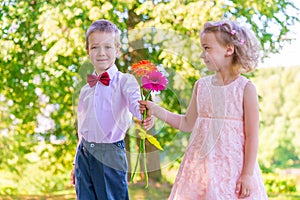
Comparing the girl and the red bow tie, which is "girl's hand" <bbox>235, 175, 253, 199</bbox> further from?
the red bow tie

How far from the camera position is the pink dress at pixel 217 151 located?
5.79 ft

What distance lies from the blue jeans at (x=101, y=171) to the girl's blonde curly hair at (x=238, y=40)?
1.54ft

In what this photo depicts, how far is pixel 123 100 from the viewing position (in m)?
1.78

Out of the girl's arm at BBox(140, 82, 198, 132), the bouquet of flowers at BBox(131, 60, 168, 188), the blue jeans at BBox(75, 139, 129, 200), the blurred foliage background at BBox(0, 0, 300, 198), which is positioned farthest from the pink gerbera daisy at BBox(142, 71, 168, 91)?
the blurred foliage background at BBox(0, 0, 300, 198)

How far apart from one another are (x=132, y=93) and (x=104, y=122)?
0.14m

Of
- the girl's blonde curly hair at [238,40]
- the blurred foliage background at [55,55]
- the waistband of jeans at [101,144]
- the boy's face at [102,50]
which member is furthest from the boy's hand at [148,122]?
the blurred foliage background at [55,55]

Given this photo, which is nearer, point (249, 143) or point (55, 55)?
point (249, 143)

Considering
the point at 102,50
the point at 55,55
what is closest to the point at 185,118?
the point at 102,50

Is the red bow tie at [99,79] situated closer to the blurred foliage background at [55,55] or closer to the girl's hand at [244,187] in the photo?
the girl's hand at [244,187]

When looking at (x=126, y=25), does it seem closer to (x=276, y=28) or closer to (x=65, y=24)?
(x=65, y=24)

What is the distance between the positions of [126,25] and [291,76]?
2.75 metres

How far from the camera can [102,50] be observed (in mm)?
1781

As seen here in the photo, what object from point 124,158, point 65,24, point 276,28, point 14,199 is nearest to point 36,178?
point 14,199

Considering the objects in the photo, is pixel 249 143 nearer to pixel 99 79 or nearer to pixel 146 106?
pixel 146 106
